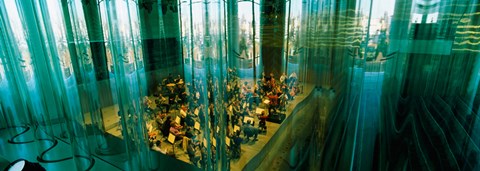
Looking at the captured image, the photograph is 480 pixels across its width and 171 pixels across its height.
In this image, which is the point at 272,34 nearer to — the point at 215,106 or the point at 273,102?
the point at 273,102

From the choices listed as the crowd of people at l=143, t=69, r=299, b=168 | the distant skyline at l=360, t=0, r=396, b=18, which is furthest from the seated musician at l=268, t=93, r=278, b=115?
the distant skyline at l=360, t=0, r=396, b=18

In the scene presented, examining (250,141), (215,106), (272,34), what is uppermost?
(272,34)

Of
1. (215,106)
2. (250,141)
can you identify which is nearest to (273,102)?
(250,141)

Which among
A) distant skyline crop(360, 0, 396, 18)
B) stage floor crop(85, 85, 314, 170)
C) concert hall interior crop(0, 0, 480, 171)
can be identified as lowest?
stage floor crop(85, 85, 314, 170)

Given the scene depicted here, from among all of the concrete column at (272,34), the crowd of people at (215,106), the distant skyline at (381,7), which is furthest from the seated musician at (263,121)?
the distant skyline at (381,7)

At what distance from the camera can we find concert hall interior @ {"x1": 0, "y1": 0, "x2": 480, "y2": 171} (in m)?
0.39

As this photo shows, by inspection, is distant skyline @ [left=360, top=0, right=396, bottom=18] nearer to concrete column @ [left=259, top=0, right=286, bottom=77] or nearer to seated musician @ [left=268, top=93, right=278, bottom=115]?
concrete column @ [left=259, top=0, right=286, bottom=77]

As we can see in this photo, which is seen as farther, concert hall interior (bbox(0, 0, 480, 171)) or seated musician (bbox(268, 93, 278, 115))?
seated musician (bbox(268, 93, 278, 115))

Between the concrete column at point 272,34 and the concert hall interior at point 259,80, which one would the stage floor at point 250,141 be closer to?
the concert hall interior at point 259,80

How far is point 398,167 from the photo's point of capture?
1.35 ft

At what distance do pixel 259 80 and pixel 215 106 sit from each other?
1.04ft

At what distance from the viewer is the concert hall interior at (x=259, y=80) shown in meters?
0.39

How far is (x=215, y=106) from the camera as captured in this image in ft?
1.80

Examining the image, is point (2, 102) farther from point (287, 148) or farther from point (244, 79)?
point (287, 148)
